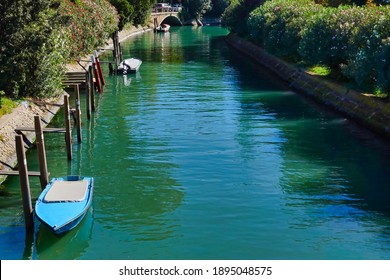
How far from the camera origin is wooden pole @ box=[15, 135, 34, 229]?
1834 cm

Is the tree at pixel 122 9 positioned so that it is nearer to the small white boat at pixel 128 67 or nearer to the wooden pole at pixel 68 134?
the small white boat at pixel 128 67

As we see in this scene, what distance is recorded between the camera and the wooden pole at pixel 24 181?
60.2 feet

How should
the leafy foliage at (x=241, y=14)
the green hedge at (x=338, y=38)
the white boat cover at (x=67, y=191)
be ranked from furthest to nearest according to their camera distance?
the leafy foliage at (x=241, y=14)
the green hedge at (x=338, y=38)
the white boat cover at (x=67, y=191)

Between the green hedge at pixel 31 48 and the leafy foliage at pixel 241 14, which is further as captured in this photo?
the leafy foliage at pixel 241 14

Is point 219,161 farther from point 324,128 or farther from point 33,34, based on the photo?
point 33,34

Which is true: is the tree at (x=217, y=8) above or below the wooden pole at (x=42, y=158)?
below

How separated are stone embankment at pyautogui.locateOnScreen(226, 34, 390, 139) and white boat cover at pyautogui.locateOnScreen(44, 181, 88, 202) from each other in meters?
16.2

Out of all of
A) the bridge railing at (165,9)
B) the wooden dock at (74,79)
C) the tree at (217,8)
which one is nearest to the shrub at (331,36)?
the wooden dock at (74,79)

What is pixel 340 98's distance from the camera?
3800 centimetres

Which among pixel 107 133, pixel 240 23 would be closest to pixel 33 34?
pixel 107 133

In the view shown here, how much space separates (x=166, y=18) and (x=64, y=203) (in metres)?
127

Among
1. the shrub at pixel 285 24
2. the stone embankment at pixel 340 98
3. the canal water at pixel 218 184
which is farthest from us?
the shrub at pixel 285 24

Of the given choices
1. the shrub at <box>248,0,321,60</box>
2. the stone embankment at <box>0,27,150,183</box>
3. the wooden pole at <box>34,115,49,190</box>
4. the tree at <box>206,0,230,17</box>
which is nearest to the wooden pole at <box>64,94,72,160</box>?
the stone embankment at <box>0,27,150,183</box>

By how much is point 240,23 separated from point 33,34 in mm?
57706
